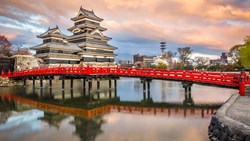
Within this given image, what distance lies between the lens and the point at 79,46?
57.6 meters

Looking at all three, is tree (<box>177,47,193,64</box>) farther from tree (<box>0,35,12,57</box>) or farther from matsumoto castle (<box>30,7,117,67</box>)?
tree (<box>0,35,12,57</box>)

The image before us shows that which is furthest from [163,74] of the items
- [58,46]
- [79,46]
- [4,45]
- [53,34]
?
[4,45]

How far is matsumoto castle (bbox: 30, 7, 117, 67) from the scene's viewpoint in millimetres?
51406

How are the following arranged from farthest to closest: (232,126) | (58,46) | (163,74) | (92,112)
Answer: (58,46) < (163,74) < (92,112) < (232,126)

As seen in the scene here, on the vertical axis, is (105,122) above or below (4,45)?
below

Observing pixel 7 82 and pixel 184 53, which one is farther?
pixel 184 53

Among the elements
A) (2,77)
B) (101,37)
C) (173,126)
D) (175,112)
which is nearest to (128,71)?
(175,112)

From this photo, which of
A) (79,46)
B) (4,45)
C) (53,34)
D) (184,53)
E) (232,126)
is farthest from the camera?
(184,53)

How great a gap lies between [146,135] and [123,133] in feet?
4.30

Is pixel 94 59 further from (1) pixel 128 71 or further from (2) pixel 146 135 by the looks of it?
(2) pixel 146 135

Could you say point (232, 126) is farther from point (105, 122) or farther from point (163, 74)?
point (163, 74)

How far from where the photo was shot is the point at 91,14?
65125 mm

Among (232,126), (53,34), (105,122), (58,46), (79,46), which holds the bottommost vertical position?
(105,122)

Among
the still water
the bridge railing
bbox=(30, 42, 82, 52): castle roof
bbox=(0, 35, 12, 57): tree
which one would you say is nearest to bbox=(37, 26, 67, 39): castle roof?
bbox=(30, 42, 82, 52): castle roof
